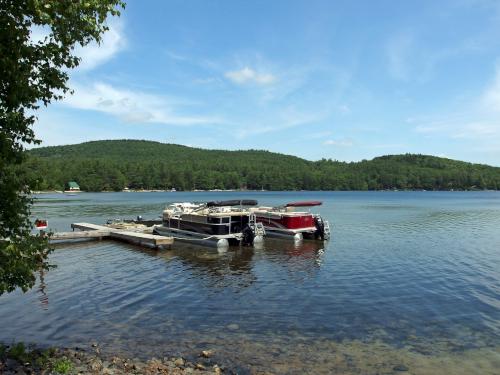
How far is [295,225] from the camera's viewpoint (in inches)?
1430

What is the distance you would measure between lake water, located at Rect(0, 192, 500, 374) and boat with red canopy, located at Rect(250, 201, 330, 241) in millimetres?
7224

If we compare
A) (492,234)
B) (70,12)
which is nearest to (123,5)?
(70,12)

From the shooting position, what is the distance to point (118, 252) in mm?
30156

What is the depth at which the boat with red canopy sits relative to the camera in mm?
36156

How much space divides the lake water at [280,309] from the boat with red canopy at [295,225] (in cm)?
722

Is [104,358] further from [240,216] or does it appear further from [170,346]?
[240,216]

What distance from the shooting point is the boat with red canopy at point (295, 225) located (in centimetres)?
3616

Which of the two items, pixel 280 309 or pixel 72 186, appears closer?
pixel 280 309

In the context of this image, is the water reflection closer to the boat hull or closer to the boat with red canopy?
the boat hull

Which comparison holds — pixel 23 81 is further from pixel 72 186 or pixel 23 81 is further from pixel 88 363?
pixel 72 186

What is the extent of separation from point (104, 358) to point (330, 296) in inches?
401

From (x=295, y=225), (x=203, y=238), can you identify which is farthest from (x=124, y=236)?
(x=295, y=225)

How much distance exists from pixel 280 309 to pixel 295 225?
20.4 metres

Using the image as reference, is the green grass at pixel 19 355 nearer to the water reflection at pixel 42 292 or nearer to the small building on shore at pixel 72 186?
the water reflection at pixel 42 292
